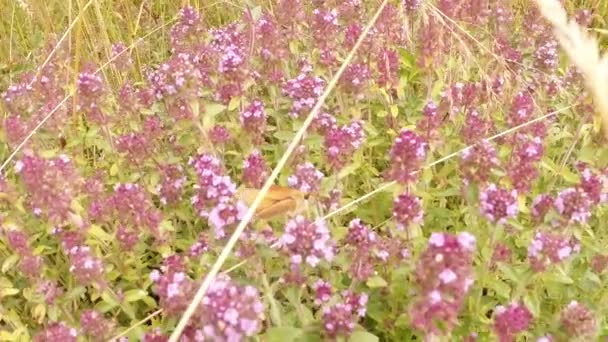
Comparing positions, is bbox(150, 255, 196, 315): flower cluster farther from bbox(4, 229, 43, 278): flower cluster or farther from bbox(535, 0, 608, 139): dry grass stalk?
bbox(535, 0, 608, 139): dry grass stalk

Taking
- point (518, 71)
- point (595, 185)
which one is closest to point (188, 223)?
point (595, 185)

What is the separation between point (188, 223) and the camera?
10.0 feet

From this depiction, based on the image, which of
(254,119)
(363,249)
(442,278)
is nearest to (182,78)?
(254,119)

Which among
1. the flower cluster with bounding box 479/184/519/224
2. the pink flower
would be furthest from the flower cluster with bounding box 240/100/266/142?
the pink flower

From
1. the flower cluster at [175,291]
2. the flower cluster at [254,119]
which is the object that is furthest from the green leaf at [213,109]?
the flower cluster at [175,291]

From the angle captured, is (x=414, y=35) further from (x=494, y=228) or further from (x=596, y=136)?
(x=494, y=228)

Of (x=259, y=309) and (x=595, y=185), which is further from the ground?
(x=259, y=309)

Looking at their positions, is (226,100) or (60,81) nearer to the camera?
(226,100)

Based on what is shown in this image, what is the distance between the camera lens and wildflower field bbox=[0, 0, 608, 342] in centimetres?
211

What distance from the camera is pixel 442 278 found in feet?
5.23

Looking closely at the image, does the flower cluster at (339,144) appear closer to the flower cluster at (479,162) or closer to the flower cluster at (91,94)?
the flower cluster at (479,162)

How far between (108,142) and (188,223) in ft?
2.07

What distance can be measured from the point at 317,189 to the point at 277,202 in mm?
185

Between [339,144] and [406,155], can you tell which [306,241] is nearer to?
[406,155]
